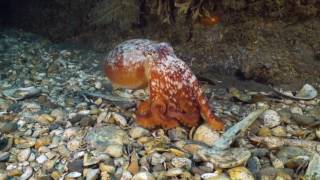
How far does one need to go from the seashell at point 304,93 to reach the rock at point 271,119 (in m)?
0.45

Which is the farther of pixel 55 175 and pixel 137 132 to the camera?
pixel 137 132

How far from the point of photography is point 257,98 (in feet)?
12.7

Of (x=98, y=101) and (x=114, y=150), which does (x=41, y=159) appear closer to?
(x=114, y=150)

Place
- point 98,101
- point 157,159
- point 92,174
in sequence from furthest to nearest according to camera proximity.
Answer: point 98,101
point 157,159
point 92,174

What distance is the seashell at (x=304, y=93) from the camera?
150 inches

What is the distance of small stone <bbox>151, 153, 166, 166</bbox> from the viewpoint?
2816mm

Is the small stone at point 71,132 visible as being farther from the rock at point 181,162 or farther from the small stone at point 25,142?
the rock at point 181,162

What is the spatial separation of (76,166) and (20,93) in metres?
1.44

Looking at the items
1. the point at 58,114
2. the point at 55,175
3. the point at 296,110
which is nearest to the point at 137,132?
the point at 55,175

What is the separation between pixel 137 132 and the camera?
316 centimetres

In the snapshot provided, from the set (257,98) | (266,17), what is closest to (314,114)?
(257,98)

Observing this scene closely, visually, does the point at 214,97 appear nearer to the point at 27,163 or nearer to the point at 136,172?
the point at 136,172

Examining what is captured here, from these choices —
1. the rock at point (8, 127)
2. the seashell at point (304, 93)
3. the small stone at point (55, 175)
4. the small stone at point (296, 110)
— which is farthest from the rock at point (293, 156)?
the rock at point (8, 127)

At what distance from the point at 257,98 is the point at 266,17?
1.00 meters
